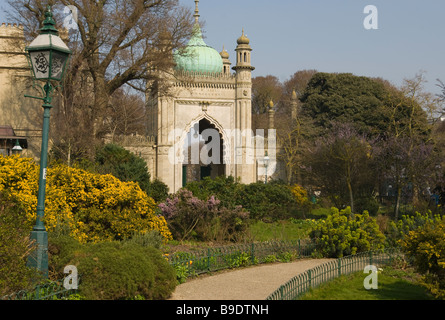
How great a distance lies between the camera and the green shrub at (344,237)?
16.7 metres

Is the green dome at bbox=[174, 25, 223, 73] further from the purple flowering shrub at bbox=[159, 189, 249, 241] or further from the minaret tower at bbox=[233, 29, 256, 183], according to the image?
the purple flowering shrub at bbox=[159, 189, 249, 241]

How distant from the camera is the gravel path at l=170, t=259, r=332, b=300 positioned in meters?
11.3

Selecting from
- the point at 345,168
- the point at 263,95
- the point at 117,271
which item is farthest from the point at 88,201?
the point at 263,95

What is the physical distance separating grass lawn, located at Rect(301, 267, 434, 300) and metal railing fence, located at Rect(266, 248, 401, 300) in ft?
0.51

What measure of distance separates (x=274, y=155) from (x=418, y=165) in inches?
645

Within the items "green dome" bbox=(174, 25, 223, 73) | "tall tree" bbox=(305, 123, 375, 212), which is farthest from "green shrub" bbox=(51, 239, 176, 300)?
"green dome" bbox=(174, 25, 223, 73)

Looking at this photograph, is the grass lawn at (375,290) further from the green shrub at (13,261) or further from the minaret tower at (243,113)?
the minaret tower at (243,113)

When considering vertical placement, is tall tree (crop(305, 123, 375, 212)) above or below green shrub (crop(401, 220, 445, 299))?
above

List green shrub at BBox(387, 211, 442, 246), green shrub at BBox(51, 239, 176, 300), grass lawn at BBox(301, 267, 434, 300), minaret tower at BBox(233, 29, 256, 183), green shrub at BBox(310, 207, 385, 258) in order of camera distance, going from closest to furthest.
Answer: green shrub at BBox(51, 239, 176, 300)
grass lawn at BBox(301, 267, 434, 300)
green shrub at BBox(310, 207, 385, 258)
green shrub at BBox(387, 211, 442, 246)
minaret tower at BBox(233, 29, 256, 183)

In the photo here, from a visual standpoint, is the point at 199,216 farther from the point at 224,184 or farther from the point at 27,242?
the point at 27,242

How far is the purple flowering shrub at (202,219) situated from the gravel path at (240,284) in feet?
13.4

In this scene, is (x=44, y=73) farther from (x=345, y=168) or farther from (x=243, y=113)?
(x=243, y=113)
